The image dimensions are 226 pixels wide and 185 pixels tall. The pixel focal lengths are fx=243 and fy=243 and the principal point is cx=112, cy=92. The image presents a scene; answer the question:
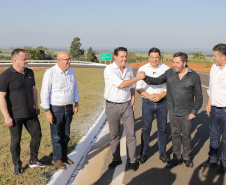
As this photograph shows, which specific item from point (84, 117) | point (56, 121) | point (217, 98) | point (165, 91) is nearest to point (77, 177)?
point (56, 121)

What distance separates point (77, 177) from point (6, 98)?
1.77 metres

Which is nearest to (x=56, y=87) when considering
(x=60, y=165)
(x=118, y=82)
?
(x=118, y=82)

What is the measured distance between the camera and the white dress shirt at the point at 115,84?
167 inches

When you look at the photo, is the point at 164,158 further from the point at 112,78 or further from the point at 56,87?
the point at 56,87

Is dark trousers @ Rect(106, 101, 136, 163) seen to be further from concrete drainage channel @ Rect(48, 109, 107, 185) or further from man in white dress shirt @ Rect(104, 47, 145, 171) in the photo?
concrete drainage channel @ Rect(48, 109, 107, 185)

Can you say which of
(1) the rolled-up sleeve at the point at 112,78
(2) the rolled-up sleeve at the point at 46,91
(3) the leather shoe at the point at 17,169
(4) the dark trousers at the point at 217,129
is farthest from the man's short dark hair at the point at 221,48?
(3) the leather shoe at the point at 17,169

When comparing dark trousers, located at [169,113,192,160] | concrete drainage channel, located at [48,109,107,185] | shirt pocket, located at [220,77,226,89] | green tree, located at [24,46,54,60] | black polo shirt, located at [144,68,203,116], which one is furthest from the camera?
green tree, located at [24,46,54,60]

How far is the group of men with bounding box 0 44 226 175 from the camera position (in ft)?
12.8

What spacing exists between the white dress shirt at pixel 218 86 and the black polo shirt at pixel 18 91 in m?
3.14

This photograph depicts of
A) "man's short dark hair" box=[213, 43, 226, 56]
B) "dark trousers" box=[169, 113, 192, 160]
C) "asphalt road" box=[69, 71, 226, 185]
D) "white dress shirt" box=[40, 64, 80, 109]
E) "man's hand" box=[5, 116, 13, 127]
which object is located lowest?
"asphalt road" box=[69, 71, 226, 185]

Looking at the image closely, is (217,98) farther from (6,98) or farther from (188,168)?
(6,98)

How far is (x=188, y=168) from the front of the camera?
4434 millimetres

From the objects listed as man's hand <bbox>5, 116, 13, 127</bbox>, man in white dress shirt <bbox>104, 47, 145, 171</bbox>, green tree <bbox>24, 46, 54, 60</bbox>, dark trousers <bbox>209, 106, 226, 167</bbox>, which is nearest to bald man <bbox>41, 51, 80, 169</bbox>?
man's hand <bbox>5, 116, 13, 127</bbox>

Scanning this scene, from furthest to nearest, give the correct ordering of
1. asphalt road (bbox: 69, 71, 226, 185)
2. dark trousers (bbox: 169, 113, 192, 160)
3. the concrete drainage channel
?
1. dark trousers (bbox: 169, 113, 192, 160)
2. asphalt road (bbox: 69, 71, 226, 185)
3. the concrete drainage channel
